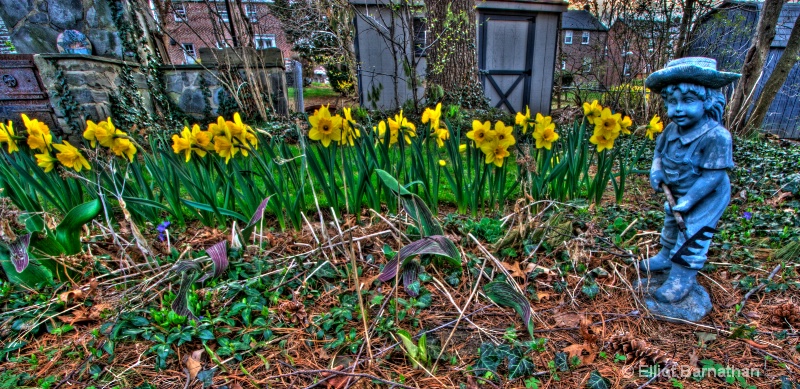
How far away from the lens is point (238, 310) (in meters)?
1.35

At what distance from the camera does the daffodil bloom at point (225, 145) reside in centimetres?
180

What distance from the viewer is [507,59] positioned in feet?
25.8

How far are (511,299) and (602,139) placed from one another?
112 cm

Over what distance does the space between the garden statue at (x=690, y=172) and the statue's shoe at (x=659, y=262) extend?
0.07 ft

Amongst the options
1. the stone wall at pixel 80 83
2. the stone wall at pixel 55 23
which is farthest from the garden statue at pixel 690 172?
the stone wall at pixel 55 23

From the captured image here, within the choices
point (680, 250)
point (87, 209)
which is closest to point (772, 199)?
point (680, 250)

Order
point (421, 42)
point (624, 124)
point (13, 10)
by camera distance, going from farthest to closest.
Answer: point (421, 42) < point (13, 10) < point (624, 124)

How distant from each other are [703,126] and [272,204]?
191 centimetres

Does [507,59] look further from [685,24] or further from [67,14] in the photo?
[67,14]

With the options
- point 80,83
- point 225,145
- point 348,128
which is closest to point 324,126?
point 348,128

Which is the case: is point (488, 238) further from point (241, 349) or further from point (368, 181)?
point (241, 349)

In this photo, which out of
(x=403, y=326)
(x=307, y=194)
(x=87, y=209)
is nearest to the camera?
(x=403, y=326)

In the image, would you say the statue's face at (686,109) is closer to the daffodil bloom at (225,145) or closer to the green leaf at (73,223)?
the daffodil bloom at (225,145)

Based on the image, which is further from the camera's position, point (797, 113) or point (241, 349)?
point (797, 113)
